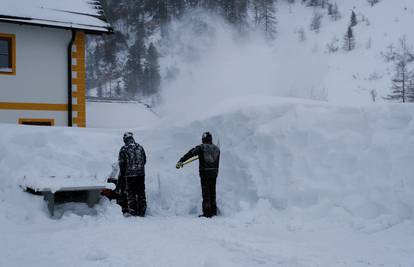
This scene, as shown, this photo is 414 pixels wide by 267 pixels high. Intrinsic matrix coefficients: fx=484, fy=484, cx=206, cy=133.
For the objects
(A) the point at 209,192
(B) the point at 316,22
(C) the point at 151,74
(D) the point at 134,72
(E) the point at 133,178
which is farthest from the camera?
(B) the point at 316,22

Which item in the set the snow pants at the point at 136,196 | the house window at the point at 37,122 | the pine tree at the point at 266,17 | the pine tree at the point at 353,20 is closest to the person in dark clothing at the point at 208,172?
the snow pants at the point at 136,196

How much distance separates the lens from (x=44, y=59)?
1399cm

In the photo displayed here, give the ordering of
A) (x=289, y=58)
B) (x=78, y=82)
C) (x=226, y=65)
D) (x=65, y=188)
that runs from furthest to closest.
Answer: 1. (x=289, y=58)
2. (x=226, y=65)
3. (x=78, y=82)
4. (x=65, y=188)

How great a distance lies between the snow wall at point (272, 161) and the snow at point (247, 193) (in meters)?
0.02

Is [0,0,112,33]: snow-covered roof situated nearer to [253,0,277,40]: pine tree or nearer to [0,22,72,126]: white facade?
[0,22,72,126]: white facade

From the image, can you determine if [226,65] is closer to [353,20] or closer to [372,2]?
[353,20]

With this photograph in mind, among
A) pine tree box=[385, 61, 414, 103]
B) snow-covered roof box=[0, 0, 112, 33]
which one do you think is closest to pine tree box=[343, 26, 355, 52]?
pine tree box=[385, 61, 414, 103]

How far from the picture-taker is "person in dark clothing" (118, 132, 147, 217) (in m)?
9.07

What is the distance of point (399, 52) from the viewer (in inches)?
2146

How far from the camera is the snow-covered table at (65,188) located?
8.30m

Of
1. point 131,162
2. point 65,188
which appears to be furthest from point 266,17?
point 65,188

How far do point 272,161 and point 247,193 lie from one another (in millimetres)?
793

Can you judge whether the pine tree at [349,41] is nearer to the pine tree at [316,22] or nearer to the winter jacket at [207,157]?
the pine tree at [316,22]

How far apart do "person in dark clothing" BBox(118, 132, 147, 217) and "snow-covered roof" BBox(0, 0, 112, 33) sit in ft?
20.2
